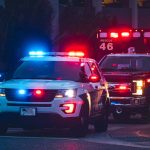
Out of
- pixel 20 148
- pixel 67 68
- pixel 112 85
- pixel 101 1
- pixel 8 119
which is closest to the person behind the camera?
pixel 20 148

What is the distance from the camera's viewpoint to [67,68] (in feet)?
54.1

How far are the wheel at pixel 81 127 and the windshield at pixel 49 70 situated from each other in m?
0.91

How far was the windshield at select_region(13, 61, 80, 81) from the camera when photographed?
53.3ft

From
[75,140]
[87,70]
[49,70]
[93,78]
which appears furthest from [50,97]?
[87,70]

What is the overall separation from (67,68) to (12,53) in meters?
12.3

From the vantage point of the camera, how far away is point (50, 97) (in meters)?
15.3

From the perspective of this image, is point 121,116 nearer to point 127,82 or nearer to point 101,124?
point 127,82

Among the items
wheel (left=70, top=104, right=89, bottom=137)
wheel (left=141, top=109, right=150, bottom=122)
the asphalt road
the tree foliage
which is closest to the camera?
the asphalt road

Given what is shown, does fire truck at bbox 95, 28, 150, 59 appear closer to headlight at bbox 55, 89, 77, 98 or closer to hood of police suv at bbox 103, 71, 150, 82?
hood of police suv at bbox 103, 71, 150, 82

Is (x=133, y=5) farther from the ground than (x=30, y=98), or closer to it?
farther from the ground

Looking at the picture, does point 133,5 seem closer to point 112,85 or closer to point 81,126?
point 112,85

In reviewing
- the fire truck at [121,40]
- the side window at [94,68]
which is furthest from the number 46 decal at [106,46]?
the side window at [94,68]

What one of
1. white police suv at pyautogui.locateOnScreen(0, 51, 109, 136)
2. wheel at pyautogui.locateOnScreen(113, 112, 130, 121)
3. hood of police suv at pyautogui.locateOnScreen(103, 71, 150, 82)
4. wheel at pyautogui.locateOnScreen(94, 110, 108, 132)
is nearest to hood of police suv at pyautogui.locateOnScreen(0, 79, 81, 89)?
white police suv at pyautogui.locateOnScreen(0, 51, 109, 136)

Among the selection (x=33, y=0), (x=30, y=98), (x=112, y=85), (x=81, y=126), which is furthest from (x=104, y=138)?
(x=33, y=0)
